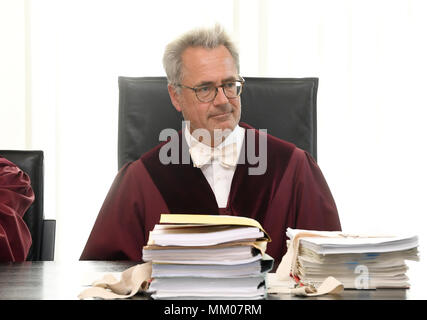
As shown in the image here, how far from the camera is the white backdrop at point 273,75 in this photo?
3.11 meters

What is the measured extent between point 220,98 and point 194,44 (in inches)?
8.6

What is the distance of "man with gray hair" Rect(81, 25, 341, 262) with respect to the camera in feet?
6.11

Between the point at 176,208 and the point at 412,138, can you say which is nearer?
the point at 176,208

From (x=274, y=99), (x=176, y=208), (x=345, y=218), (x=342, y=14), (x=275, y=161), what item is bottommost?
(x=345, y=218)

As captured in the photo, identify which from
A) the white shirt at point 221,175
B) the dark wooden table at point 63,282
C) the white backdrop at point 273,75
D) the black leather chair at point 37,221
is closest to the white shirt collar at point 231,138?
the white shirt at point 221,175

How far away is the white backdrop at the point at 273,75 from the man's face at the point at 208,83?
126 cm

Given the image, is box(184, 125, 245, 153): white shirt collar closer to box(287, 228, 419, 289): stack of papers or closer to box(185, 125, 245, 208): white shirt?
box(185, 125, 245, 208): white shirt

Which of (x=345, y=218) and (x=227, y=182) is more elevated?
(x=227, y=182)

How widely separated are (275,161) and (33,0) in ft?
6.07

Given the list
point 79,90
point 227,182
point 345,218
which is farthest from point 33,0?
point 345,218

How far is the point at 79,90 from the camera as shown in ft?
10.2

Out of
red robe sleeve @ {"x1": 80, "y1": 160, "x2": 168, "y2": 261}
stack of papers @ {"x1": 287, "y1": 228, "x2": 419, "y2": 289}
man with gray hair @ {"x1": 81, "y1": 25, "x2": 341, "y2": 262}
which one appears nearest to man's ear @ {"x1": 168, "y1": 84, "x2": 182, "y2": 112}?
man with gray hair @ {"x1": 81, "y1": 25, "x2": 341, "y2": 262}

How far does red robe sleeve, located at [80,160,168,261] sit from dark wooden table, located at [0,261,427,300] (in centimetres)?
48
